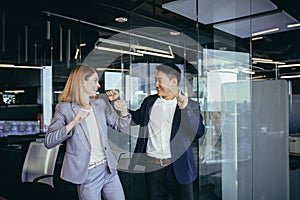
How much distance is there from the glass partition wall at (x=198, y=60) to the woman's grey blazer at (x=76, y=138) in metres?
0.52

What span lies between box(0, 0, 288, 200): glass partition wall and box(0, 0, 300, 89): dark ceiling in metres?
0.01

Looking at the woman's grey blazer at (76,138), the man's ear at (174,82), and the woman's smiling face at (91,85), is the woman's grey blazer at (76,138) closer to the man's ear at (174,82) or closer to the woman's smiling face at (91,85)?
the woman's smiling face at (91,85)

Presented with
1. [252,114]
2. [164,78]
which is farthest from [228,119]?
[164,78]

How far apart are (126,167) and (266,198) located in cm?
147

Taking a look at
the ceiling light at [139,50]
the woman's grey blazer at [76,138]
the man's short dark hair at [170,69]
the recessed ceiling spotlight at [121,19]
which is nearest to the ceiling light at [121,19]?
the recessed ceiling spotlight at [121,19]

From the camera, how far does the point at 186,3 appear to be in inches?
129

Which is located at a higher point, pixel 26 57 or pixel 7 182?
pixel 26 57

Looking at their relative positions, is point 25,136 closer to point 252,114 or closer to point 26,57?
point 26,57

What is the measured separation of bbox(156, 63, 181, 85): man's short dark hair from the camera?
2953mm

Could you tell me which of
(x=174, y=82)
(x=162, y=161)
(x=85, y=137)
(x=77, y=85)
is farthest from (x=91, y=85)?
(x=162, y=161)

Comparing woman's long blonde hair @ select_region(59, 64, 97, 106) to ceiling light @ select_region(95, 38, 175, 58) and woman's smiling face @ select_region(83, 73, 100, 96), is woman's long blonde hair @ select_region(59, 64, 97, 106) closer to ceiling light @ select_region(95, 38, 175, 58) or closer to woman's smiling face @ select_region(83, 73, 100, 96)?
woman's smiling face @ select_region(83, 73, 100, 96)

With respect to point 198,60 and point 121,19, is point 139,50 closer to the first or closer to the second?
point 121,19

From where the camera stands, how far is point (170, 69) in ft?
9.73

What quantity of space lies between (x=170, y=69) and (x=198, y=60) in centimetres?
39
